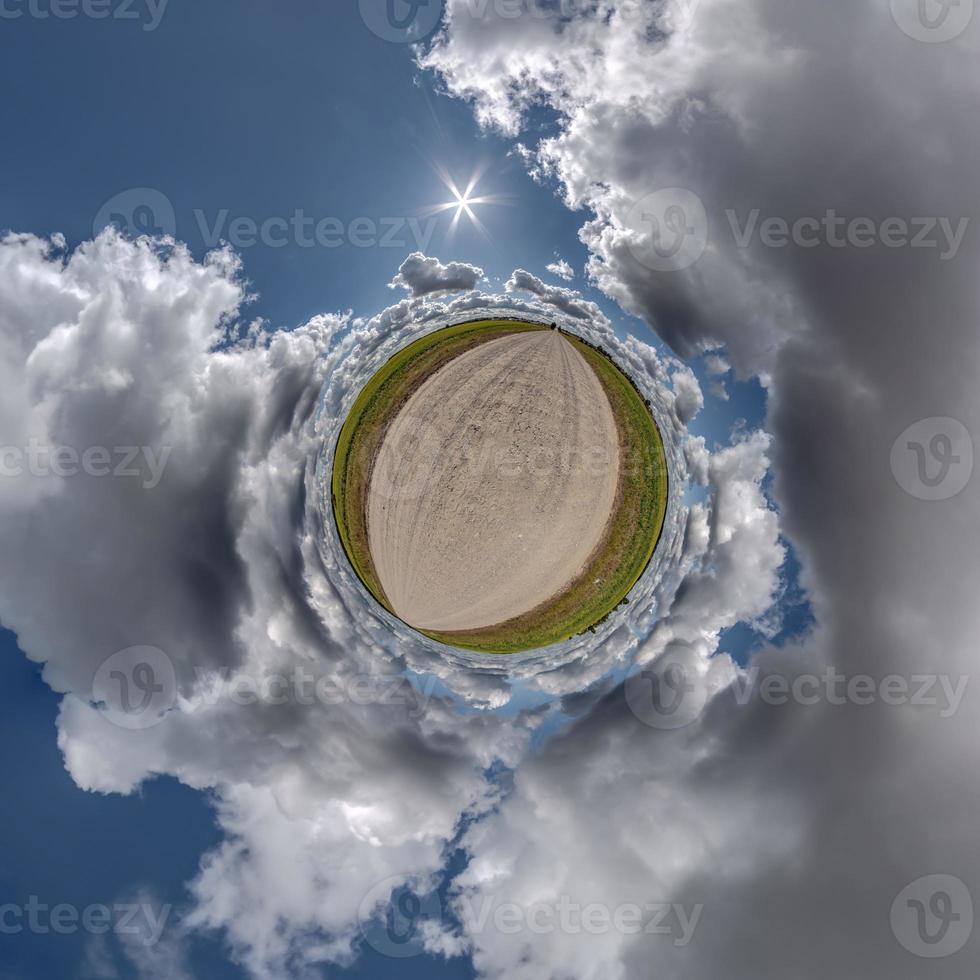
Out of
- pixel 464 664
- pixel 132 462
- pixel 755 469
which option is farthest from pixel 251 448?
pixel 755 469

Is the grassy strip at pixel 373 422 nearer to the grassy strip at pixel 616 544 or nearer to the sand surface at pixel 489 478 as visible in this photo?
the sand surface at pixel 489 478

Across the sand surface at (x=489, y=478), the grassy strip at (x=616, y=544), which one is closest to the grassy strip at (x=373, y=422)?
the sand surface at (x=489, y=478)

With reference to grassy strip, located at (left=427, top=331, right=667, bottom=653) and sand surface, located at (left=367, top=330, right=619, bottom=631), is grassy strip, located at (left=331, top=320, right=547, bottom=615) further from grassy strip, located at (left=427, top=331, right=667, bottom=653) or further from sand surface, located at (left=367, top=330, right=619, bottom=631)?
grassy strip, located at (left=427, top=331, right=667, bottom=653)

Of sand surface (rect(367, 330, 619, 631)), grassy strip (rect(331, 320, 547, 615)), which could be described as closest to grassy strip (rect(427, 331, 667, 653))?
sand surface (rect(367, 330, 619, 631))

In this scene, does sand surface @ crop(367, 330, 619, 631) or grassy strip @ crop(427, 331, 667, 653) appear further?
grassy strip @ crop(427, 331, 667, 653)

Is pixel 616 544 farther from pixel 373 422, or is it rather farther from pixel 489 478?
pixel 373 422

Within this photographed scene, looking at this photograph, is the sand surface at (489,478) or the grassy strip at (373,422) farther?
the grassy strip at (373,422)
